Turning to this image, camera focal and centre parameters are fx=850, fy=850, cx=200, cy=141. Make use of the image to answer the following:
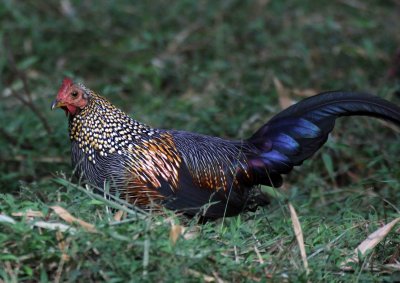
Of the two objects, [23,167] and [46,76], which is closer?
[23,167]

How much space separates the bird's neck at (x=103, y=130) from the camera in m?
4.89

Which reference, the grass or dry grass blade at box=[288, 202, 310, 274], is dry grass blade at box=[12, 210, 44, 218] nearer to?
the grass

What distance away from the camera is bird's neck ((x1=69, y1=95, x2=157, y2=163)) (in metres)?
4.89

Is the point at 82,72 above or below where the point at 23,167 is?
above

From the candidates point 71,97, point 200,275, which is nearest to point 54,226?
point 200,275

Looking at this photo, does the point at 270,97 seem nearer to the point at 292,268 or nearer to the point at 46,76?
the point at 46,76

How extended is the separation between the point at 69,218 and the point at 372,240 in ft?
5.17

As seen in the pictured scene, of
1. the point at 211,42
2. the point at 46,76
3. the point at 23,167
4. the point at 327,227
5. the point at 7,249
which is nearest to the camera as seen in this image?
the point at 7,249

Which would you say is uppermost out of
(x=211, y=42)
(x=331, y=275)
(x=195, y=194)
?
(x=211, y=42)

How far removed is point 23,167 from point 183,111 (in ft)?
5.23

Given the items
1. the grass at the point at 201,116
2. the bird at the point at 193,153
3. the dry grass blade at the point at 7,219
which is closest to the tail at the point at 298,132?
the bird at the point at 193,153

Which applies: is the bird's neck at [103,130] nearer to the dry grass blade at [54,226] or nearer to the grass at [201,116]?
the grass at [201,116]

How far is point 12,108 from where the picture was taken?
7.36 metres

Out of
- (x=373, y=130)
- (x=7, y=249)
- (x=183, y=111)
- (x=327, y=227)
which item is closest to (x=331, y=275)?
(x=327, y=227)
